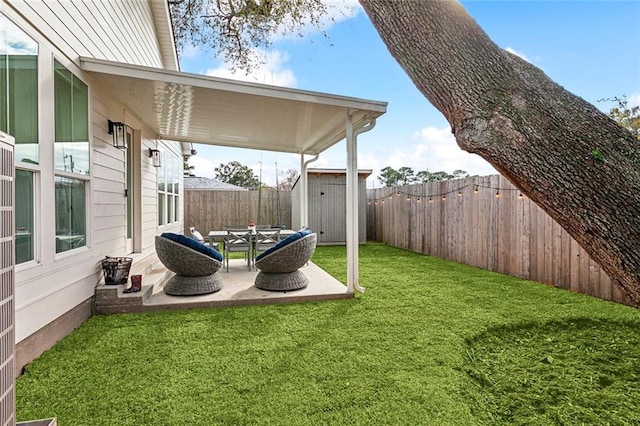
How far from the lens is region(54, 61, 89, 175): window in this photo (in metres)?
3.21

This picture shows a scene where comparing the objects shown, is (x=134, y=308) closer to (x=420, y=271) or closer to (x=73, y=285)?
(x=73, y=285)

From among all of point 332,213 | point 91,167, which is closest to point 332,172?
point 332,213

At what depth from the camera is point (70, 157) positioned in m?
3.42

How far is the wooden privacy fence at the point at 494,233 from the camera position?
16.8 feet

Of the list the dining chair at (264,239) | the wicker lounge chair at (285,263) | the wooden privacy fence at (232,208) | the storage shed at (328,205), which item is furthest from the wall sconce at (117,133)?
the wooden privacy fence at (232,208)

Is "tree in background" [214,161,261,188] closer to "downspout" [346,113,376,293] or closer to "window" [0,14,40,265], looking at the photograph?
"downspout" [346,113,376,293]

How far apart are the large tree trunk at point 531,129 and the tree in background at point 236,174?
1189 inches

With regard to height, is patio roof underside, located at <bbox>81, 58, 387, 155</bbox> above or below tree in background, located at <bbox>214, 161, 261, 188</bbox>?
below

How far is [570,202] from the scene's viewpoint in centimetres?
122

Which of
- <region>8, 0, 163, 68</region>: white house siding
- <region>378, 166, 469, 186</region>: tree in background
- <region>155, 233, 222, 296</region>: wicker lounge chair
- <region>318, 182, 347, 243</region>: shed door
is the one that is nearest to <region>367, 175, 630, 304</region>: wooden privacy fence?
<region>318, 182, 347, 243</region>: shed door

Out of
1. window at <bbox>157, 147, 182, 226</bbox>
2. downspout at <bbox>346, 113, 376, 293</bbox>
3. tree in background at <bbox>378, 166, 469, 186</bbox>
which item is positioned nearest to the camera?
downspout at <bbox>346, 113, 376, 293</bbox>

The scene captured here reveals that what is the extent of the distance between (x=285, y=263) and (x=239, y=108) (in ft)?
7.52

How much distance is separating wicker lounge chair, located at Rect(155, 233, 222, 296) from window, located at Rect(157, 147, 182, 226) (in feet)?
10.9

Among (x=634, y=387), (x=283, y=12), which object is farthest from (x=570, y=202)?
(x=283, y=12)
